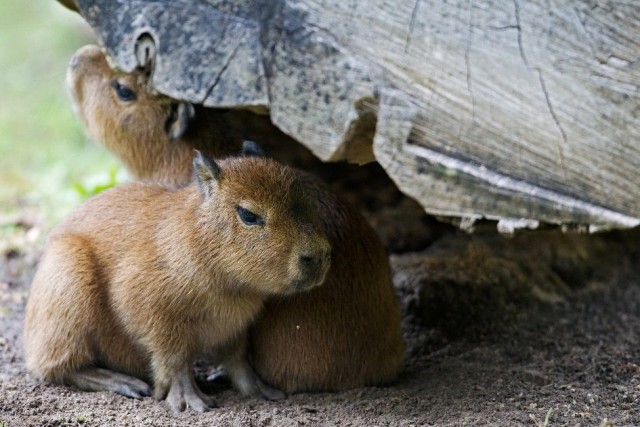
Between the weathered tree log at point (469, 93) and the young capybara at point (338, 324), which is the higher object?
the weathered tree log at point (469, 93)

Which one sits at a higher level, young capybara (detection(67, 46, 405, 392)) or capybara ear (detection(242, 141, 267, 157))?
capybara ear (detection(242, 141, 267, 157))

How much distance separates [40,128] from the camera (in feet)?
37.1

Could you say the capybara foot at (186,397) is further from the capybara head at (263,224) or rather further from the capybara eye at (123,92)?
the capybara eye at (123,92)

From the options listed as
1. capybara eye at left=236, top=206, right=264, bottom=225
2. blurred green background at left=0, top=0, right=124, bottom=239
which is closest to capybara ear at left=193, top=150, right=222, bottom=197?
capybara eye at left=236, top=206, right=264, bottom=225

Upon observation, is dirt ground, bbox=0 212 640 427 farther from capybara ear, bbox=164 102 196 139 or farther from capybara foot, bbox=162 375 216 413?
capybara ear, bbox=164 102 196 139

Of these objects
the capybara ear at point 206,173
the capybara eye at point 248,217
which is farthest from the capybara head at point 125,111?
the capybara eye at point 248,217

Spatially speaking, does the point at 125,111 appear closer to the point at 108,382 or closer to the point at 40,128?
the point at 108,382

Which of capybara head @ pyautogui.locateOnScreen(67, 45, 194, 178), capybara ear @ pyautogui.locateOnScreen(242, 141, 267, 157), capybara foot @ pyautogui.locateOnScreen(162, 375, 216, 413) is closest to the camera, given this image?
capybara foot @ pyautogui.locateOnScreen(162, 375, 216, 413)

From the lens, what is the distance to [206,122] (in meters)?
5.41

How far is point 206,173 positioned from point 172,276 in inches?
22.7

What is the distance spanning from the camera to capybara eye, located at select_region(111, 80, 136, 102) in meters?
5.39

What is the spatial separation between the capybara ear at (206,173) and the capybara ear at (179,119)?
3.20 feet

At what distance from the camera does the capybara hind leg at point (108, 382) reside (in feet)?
15.0

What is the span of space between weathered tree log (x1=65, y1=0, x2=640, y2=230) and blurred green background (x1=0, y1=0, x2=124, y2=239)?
249 cm
